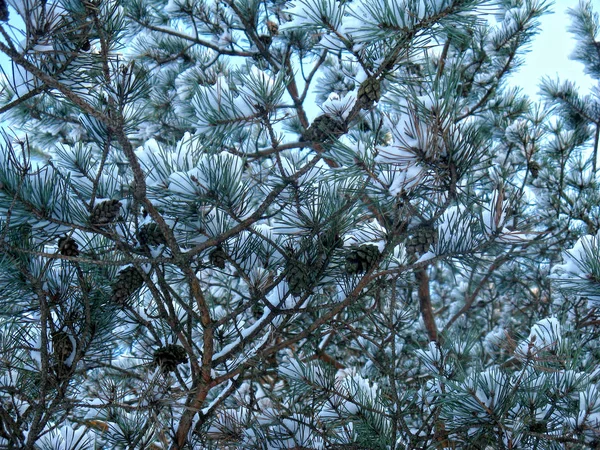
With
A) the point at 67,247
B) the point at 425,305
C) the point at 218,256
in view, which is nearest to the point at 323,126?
the point at 218,256

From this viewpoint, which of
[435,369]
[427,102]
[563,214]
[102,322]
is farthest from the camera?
[563,214]

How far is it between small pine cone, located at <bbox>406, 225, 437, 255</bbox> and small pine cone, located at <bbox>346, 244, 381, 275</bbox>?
111mm

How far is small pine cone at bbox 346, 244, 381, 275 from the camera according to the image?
115 cm

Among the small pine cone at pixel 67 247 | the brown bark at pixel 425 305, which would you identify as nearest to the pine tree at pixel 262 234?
the small pine cone at pixel 67 247

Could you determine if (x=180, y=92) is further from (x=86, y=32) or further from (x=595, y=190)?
(x=595, y=190)

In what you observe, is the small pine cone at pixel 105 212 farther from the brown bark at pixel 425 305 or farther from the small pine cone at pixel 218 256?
the brown bark at pixel 425 305

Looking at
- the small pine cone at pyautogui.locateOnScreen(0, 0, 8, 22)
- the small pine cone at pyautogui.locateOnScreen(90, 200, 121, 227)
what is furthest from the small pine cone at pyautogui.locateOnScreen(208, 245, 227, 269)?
the small pine cone at pyautogui.locateOnScreen(0, 0, 8, 22)

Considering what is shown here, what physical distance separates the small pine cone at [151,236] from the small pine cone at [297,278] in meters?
0.29

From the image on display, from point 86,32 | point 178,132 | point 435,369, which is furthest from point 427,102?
point 178,132

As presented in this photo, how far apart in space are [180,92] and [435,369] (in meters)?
1.66

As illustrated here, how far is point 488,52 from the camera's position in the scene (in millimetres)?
2705

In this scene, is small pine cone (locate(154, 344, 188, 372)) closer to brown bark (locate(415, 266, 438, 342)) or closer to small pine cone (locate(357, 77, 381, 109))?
small pine cone (locate(357, 77, 381, 109))

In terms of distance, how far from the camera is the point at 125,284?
1176 millimetres

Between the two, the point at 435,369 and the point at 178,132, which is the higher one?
the point at 178,132
